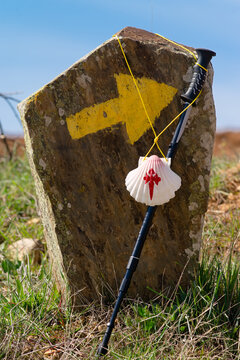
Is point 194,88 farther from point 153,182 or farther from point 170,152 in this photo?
point 153,182

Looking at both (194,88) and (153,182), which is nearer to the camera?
(153,182)

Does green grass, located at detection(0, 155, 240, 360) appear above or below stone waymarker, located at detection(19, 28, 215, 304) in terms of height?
below

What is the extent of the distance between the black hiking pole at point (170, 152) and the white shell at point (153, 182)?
99 millimetres

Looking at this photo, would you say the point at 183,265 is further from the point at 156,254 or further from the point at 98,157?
the point at 98,157

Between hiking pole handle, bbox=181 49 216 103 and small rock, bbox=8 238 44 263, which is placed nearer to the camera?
hiking pole handle, bbox=181 49 216 103

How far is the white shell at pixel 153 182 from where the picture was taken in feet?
6.83

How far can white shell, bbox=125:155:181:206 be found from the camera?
6.83 ft

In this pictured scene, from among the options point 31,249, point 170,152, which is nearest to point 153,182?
point 170,152

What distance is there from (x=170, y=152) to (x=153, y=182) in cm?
21

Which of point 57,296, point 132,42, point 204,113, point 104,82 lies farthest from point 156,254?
point 132,42

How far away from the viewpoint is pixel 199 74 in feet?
7.36

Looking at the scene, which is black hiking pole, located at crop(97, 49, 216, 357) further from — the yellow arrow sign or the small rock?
the small rock

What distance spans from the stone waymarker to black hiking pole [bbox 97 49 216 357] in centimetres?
9

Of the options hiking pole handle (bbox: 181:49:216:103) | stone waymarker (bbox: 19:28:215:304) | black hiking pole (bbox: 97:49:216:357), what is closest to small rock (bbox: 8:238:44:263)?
stone waymarker (bbox: 19:28:215:304)
